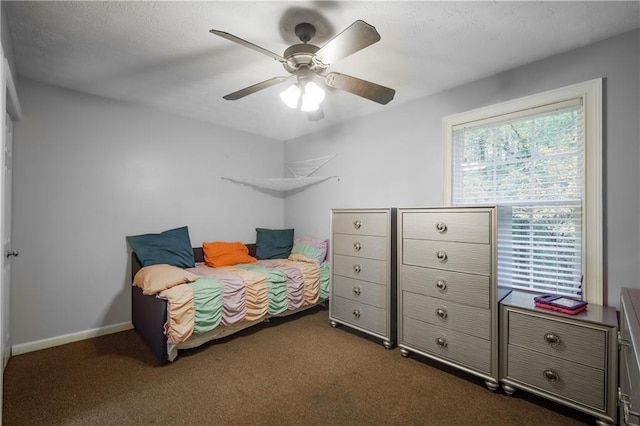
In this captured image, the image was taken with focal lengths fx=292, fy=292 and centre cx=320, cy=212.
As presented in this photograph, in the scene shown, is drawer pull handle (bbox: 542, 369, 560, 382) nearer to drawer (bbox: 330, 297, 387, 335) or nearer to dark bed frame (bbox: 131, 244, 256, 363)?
drawer (bbox: 330, 297, 387, 335)

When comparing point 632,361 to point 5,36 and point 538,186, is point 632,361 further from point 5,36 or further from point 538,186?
point 5,36

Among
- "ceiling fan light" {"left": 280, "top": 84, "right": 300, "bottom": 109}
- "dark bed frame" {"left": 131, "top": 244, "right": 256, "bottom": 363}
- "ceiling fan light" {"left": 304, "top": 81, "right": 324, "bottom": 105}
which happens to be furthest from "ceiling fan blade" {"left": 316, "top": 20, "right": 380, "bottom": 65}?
"dark bed frame" {"left": 131, "top": 244, "right": 256, "bottom": 363}

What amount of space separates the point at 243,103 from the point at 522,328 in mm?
2982

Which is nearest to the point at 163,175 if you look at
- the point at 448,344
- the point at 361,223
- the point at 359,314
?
the point at 361,223

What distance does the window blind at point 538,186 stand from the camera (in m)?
2.02

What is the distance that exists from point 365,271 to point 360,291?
0.20 m

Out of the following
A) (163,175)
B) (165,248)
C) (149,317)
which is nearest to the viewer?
(149,317)

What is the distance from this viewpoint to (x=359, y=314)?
8.86 ft

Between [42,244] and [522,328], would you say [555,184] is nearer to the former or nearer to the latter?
[522,328]

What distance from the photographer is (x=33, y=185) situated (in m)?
2.48

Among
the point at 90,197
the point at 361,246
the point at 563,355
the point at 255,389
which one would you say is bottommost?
the point at 255,389

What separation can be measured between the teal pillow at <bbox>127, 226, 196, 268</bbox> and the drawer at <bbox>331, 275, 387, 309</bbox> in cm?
158

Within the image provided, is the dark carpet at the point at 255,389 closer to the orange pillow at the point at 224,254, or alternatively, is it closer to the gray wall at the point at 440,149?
the orange pillow at the point at 224,254

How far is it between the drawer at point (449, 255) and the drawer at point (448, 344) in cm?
46
